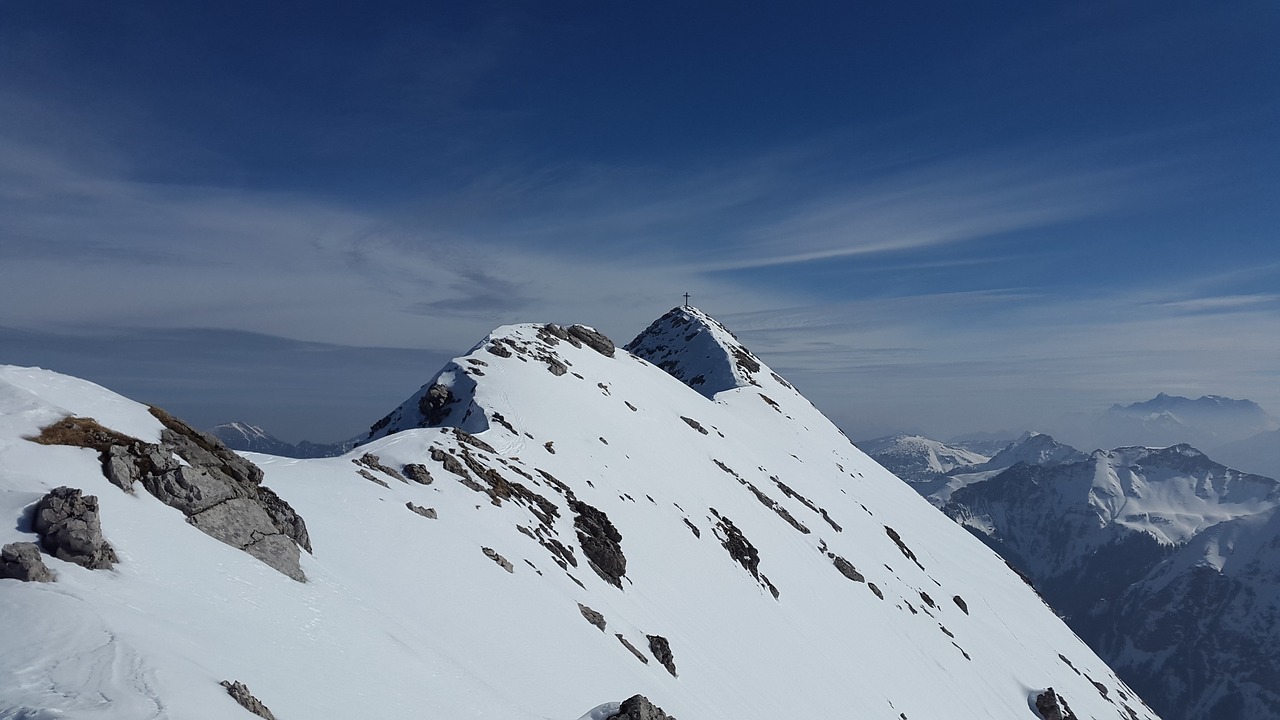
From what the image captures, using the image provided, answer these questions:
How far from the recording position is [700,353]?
127 m

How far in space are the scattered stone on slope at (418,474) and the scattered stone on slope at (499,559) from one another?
6379 mm

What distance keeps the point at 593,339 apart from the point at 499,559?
205ft

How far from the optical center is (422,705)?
15.8m

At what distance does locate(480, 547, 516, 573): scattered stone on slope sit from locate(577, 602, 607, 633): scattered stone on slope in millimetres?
3410

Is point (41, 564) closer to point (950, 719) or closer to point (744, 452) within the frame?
point (950, 719)

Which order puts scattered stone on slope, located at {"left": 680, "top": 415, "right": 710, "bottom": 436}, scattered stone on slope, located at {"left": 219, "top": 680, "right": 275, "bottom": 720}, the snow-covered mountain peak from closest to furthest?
1. scattered stone on slope, located at {"left": 219, "top": 680, "right": 275, "bottom": 720}
2. scattered stone on slope, located at {"left": 680, "top": 415, "right": 710, "bottom": 436}
3. the snow-covered mountain peak

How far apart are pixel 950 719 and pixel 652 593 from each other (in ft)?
89.2

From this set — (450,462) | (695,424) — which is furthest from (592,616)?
(695,424)

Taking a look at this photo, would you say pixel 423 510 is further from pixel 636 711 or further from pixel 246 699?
pixel 246 699

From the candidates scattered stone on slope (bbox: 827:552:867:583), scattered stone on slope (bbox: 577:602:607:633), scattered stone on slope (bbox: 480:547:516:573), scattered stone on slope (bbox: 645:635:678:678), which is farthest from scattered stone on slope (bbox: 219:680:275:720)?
scattered stone on slope (bbox: 827:552:867:583)

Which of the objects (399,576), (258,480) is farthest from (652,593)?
(258,480)

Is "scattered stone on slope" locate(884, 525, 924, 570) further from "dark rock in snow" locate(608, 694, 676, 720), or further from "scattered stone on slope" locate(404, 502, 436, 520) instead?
"dark rock in snow" locate(608, 694, 676, 720)

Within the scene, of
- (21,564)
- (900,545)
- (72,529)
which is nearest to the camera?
(21,564)

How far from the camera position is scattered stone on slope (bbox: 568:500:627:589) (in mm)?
35969
